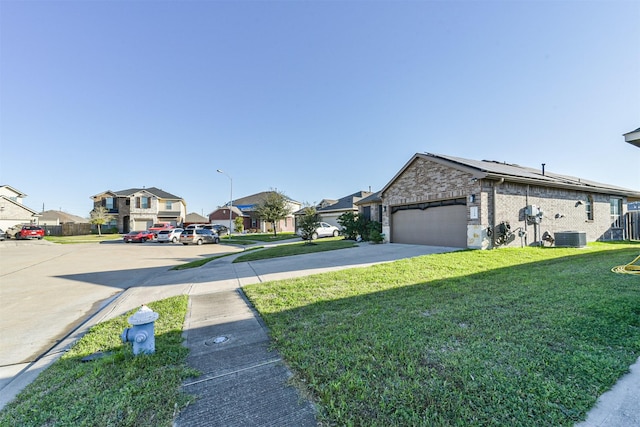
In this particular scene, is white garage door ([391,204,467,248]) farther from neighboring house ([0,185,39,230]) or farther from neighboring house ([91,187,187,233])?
neighboring house ([0,185,39,230])

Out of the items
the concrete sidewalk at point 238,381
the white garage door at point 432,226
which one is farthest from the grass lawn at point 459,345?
the white garage door at point 432,226

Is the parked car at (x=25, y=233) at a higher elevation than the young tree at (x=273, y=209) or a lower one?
lower

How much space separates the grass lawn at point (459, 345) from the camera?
206 cm

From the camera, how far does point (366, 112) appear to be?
16953mm

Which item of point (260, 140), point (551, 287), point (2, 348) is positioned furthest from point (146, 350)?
point (260, 140)

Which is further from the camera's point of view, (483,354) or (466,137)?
(466,137)

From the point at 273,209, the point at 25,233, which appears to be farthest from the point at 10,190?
the point at 273,209

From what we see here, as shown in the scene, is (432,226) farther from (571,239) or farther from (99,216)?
(99,216)

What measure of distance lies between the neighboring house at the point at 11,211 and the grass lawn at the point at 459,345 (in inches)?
1815

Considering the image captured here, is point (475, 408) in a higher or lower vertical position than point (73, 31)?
lower

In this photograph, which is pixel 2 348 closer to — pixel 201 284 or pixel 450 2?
pixel 201 284

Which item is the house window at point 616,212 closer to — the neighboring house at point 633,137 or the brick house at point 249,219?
the neighboring house at point 633,137

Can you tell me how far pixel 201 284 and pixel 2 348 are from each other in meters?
3.69

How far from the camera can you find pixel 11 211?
33406 mm
